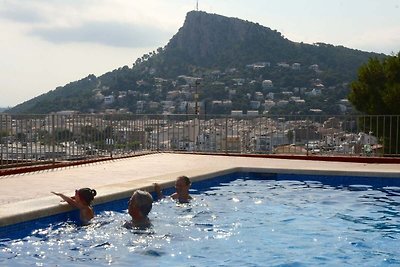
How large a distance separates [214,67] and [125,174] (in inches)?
2841

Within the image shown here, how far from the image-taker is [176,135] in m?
16.6

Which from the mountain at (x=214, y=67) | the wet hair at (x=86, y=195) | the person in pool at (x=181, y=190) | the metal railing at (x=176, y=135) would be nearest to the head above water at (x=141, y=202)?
the wet hair at (x=86, y=195)

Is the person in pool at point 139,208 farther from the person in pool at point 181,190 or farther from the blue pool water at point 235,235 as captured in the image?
the person in pool at point 181,190

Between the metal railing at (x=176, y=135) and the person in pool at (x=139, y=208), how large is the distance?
16.2ft

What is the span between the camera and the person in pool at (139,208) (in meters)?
7.12

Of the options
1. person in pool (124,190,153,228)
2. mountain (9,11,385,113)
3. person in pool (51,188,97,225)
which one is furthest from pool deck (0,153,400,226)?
mountain (9,11,385,113)

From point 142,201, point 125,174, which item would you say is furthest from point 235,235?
point 125,174

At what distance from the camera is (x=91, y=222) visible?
24.4 ft

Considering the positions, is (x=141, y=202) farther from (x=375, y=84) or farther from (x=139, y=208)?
(x=375, y=84)

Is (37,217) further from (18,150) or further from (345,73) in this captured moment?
(345,73)

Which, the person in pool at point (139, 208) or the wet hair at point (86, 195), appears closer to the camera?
the person in pool at point (139, 208)

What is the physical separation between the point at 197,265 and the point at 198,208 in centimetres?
304

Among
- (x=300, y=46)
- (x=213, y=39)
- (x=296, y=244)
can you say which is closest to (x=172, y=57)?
(x=213, y=39)

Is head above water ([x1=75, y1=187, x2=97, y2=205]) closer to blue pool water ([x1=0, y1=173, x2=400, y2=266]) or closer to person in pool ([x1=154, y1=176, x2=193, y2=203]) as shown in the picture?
blue pool water ([x1=0, y1=173, x2=400, y2=266])
